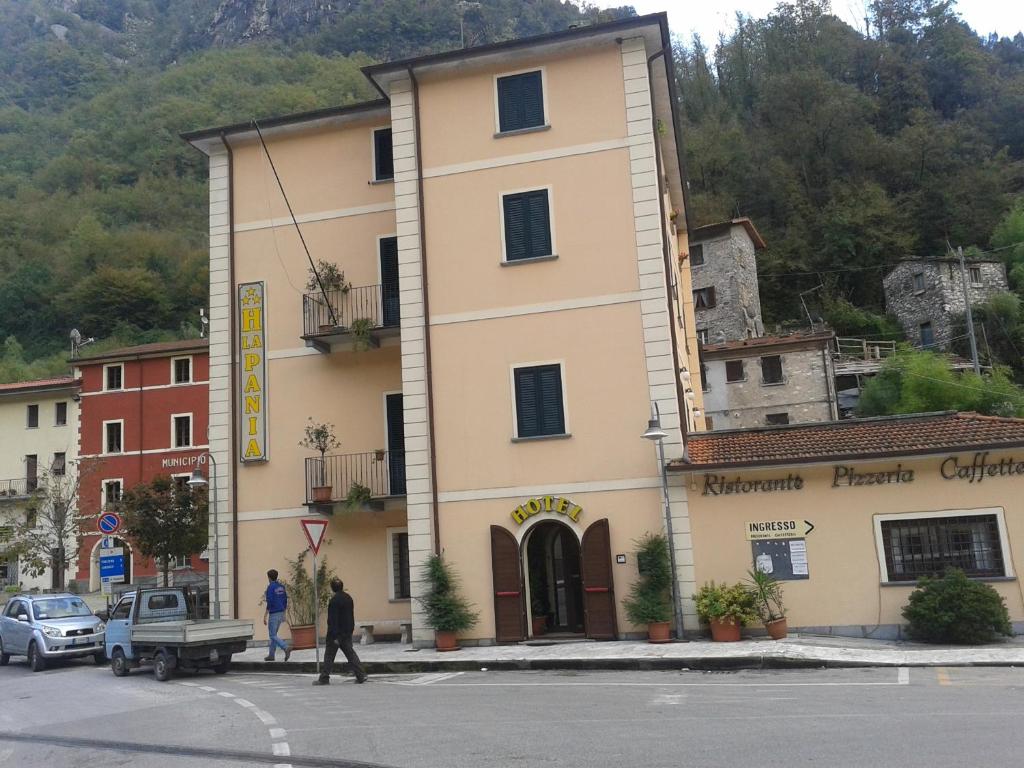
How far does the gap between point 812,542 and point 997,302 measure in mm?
42617

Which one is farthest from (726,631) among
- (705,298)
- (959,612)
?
(705,298)

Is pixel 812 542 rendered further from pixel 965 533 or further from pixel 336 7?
pixel 336 7

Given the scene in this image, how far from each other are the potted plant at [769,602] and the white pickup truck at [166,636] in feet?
30.2

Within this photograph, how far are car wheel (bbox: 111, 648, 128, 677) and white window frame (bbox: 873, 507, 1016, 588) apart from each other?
14.1 metres

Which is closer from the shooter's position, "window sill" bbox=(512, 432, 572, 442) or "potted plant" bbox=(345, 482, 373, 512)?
"window sill" bbox=(512, 432, 572, 442)

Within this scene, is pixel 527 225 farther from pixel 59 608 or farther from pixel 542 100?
pixel 59 608

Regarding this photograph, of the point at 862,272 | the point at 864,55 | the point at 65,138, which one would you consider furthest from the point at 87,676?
the point at 65,138

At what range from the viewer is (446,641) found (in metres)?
19.0

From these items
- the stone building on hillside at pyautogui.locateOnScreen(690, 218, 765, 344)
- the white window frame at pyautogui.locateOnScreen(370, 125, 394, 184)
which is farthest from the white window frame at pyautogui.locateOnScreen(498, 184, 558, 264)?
the stone building on hillside at pyautogui.locateOnScreen(690, 218, 765, 344)

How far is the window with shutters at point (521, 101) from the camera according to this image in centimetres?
2092

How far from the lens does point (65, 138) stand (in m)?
96.6

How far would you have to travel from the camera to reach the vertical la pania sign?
22.7 metres

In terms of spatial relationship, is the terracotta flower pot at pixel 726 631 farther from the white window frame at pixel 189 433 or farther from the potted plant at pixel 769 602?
the white window frame at pixel 189 433

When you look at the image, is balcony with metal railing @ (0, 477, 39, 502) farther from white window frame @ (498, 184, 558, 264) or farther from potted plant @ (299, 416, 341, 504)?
white window frame @ (498, 184, 558, 264)
